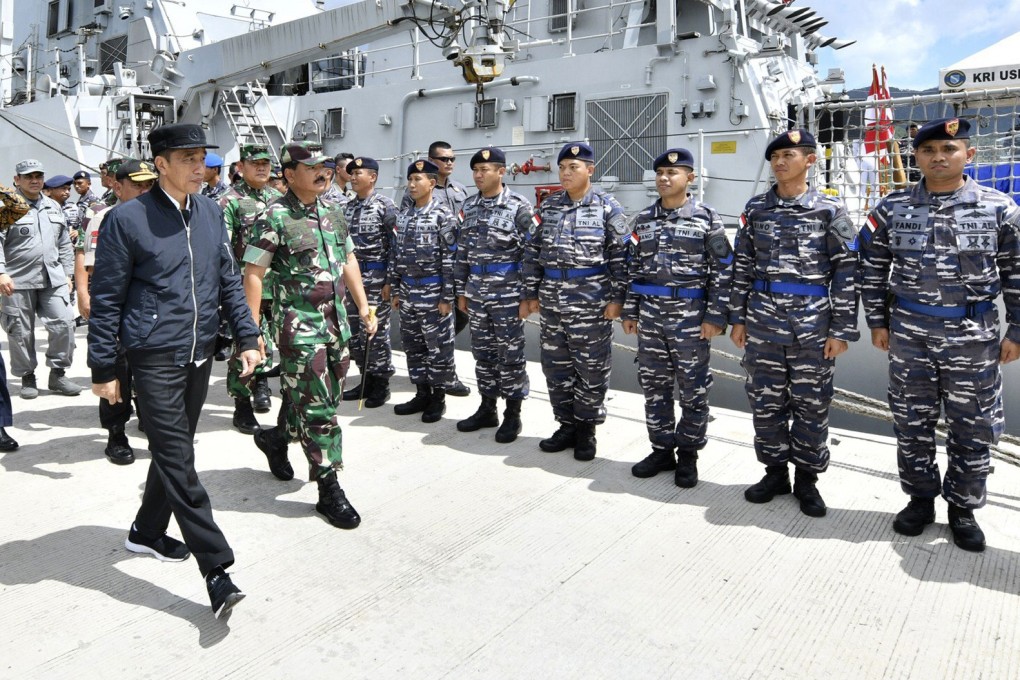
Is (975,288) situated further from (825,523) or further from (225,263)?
(225,263)

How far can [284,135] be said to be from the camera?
442 inches

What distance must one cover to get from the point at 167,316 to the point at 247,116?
9583mm

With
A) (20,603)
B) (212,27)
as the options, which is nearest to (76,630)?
(20,603)

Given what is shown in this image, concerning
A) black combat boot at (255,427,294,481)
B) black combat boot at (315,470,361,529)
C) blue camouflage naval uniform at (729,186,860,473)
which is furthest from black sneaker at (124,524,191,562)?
blue camouflage naval uniform at (729,186,860,473)

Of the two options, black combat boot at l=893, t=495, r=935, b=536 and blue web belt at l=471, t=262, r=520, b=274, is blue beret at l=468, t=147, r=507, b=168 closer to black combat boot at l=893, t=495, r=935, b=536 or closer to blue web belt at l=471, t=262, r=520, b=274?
blue web belt at l=471, t=262, r=520, b=274

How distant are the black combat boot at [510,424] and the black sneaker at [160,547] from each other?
6.60 feet

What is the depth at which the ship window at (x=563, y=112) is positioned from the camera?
855 cm

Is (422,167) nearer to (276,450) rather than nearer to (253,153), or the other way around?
(253,153)

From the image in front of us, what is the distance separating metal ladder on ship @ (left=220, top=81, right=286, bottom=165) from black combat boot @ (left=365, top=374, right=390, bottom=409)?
6.53 metres

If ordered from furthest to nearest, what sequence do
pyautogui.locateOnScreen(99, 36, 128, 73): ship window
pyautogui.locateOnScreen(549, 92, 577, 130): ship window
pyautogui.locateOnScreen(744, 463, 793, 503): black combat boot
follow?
1. pyautogui.locateOnScreen(99, 36, 128, 73): ship window
2. pyautogui.locateOnScreen(549, 92, 577, 130): ship window
3. pyautogui.locateOnScreen(744, 463, 793, 503): black combat boot

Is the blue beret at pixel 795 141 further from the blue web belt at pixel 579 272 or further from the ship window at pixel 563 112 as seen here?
the ship window at pixel 563 112

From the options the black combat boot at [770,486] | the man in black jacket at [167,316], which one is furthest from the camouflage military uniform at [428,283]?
the man in black jacket at [167,316]

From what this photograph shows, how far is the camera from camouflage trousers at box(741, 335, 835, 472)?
3.40 metres

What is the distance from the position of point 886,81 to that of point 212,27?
10.4m
